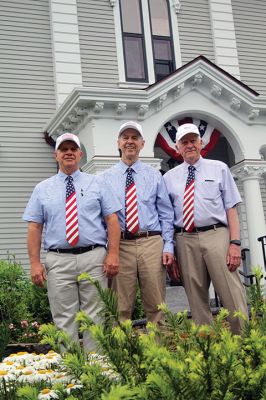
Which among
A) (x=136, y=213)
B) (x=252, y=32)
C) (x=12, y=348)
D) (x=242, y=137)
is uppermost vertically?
(x=252, y=32)

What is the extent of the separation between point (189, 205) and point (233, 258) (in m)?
0.54

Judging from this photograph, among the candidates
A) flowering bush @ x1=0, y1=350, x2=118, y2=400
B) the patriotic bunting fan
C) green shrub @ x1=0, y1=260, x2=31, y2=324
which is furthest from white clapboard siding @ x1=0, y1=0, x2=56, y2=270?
flowering bush @ x1=0, y1=350, x2=118, y2=400

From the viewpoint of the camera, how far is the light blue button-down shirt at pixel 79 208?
4.02 meters

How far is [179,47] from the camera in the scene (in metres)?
12.5

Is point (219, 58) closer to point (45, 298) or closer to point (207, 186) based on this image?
point (45, 298)

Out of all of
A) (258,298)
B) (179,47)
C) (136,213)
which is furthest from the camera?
(179,47)

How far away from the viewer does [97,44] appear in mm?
11758

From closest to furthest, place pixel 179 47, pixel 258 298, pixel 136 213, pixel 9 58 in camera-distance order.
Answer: pixel 258 298 < pixel 136 213 < pixel 9 58 < pixel 179 47

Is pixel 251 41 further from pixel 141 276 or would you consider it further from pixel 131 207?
pixel 141 276

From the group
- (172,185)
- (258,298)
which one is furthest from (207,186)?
(258,298)

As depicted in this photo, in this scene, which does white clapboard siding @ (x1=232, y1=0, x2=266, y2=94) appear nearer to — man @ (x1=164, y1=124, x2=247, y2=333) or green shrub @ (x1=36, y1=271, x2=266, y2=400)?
man @ (x1=164, y1=124, x2=247, y2=333)

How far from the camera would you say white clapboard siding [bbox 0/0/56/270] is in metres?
10.5

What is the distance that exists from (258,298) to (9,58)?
10.2 meters

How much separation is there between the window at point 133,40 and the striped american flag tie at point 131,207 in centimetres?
803
